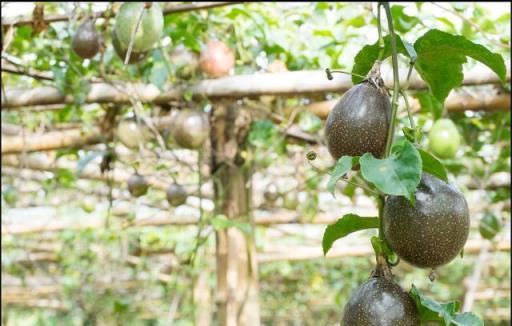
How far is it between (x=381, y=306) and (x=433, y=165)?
7.6 inches

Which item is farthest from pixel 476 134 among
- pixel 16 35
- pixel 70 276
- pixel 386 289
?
pixel 70 276

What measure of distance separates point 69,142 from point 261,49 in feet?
3.53

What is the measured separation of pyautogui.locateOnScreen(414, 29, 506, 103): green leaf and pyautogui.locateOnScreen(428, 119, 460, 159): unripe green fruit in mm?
1346

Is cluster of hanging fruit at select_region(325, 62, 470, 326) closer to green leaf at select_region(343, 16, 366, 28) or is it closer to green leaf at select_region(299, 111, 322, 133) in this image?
green leaf at select_region(343, 16, 366, 28)

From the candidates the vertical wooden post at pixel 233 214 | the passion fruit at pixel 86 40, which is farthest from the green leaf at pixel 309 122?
the passion fruit at pixel 86 40

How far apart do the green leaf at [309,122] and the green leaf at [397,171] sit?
6.88 ft

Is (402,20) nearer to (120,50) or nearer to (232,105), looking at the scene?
(232,105)

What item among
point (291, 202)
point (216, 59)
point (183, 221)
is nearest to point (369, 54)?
point (216, 59)

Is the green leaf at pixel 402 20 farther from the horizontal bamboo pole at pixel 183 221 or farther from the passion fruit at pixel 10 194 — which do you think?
the passion fruit at pixel 10 194

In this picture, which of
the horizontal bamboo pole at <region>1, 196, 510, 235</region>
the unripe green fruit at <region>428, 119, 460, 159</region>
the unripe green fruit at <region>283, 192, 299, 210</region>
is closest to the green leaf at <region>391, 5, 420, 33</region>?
the unripe green fruit at <region>428, 119, 460, 159</region>

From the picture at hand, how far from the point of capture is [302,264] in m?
8.40

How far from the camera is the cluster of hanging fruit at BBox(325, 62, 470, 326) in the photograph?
0.91 m

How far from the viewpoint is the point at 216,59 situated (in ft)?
8.87

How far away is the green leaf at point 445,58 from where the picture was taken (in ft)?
3.48
